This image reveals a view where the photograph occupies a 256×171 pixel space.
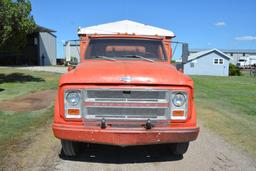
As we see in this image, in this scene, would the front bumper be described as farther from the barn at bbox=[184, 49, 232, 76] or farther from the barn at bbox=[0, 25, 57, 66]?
the barn at bbox=[184, 49, 232, 76]

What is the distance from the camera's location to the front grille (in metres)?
4.78

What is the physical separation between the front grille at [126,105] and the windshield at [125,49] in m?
1.59

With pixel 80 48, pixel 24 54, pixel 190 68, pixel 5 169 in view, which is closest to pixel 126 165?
pixel 5 169

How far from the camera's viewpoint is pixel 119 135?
474 centimetres

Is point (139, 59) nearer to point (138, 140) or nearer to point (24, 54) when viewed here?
point (138, 140)

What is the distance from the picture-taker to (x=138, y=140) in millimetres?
4785

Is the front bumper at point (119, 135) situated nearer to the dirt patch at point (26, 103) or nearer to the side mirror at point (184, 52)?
the side mirror at point (184, 52)

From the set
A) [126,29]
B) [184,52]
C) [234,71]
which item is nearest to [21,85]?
[126,29]

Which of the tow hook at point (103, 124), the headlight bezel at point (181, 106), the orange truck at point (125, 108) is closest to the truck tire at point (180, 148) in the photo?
the orange truck at point (125, 108)

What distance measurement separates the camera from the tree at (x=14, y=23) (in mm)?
16406

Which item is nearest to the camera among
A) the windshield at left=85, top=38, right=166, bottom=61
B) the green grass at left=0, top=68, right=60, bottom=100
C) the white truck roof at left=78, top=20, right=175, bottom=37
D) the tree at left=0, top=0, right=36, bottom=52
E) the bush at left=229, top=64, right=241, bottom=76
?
the windshield at left=85, top=38, right=166, bottom=61

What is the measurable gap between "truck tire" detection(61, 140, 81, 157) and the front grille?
2.31ft

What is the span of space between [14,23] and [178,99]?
14.2 m

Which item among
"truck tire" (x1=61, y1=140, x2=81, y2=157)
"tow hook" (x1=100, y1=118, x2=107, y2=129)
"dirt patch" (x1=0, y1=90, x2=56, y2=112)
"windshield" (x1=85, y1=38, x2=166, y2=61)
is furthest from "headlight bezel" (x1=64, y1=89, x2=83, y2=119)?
"dirt patch" (x1=0, y1=90, x2=56, y2=112)
